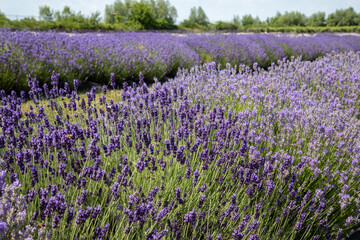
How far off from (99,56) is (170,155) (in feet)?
15.6

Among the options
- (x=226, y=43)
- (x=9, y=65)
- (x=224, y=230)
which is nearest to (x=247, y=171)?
(x=224, y=230)

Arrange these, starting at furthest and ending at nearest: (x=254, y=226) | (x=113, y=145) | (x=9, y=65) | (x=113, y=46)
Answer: (x=113, y=46)
(x=9, y=65)
(x=113, y=145)
(x=254, y=226)

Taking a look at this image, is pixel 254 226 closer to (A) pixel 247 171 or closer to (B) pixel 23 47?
(A) pixel 247 171

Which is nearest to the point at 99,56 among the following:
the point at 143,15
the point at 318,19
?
the point at 143,15

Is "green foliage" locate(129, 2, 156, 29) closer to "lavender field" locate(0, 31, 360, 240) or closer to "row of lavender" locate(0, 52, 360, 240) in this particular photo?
"lavender field" locate(0, 31, 360, 240)

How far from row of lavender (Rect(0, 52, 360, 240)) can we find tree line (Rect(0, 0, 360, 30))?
22618mm

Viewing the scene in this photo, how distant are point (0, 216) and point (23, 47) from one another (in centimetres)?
528

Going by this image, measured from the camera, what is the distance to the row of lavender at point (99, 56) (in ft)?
17.9

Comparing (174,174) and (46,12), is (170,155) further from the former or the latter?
(46,12)

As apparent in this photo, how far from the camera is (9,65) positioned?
17.3ft

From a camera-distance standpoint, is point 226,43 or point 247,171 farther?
point 226,43

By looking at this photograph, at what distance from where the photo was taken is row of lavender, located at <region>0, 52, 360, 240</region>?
1.71m

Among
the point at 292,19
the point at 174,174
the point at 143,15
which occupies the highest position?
the point at 292,19

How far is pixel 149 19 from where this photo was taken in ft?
122
